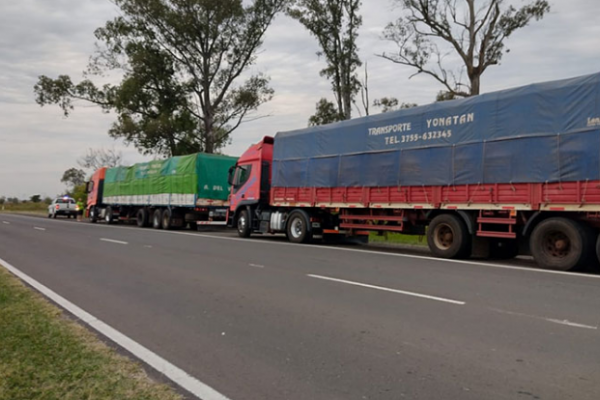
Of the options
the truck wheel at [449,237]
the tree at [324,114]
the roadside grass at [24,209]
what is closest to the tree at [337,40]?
the tree at [324,114]

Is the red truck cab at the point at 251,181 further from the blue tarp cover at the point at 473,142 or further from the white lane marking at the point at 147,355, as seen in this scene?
the white lane marking at the point at 147,355

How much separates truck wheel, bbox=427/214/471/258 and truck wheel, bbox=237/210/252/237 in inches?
325

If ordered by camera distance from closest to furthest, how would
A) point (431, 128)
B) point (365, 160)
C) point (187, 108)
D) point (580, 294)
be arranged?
point (580, 294) → point (431, 128) → point (365, 160) → point (187, 108)

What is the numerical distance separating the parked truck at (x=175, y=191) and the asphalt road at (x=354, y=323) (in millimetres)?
13592

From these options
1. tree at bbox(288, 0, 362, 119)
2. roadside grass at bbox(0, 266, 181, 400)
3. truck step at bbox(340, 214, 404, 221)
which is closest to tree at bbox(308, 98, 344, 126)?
tree at bbox(288, 0, 362, 119)

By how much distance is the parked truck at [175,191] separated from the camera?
995 inches

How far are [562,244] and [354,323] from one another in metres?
6.65

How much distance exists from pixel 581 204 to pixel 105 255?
34.6ft

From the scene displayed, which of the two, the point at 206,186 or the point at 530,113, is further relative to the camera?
the point at 206,186

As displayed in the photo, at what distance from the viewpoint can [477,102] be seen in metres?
12.6

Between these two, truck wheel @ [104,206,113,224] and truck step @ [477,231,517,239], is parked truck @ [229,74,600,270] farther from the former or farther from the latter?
truck wheel @ [104,206,113,224]

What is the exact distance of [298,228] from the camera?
17.9 metres

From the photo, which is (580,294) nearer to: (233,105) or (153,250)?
(153,250)

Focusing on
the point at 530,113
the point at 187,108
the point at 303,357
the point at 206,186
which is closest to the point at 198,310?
the point at 303,357
